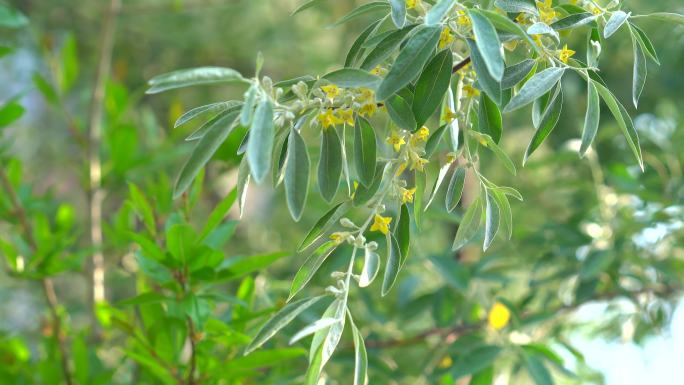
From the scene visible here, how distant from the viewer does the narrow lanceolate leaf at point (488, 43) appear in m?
0.38

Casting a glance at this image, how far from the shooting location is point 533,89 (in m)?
0.43

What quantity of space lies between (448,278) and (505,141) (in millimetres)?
672

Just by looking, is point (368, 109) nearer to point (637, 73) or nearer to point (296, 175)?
point (296, 175)

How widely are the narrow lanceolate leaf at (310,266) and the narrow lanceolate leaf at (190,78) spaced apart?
14 centimetres

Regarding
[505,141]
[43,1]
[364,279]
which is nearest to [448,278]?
[364,279]

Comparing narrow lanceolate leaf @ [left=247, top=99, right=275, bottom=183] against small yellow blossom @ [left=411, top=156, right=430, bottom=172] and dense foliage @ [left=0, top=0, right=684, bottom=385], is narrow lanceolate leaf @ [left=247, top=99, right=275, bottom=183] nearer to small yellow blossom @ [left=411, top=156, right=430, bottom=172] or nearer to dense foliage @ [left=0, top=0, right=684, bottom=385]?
dense foliage @ [left=0, top=0, right=684, bottom=385]

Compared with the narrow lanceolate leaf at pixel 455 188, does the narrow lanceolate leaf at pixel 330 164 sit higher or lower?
higher

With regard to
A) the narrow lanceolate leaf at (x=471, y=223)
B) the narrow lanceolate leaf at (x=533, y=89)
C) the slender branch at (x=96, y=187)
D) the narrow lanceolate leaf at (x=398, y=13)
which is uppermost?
the narrow lanceolate leaf at (x=398, y=13)

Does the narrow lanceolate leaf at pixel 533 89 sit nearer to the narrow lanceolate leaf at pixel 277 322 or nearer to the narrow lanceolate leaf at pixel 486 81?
the narrow lanceolate leaf at pixel 486 81

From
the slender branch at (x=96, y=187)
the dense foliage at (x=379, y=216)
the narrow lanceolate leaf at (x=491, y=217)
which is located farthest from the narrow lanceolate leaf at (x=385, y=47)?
the slender branch at (x=96, y=187)

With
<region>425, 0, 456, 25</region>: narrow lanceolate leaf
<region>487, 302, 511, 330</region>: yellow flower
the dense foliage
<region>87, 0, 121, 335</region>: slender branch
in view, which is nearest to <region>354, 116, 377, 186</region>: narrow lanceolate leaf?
the dense foliage

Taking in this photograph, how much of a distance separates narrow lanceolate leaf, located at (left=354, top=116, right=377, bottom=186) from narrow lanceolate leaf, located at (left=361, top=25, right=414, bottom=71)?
0.03 m

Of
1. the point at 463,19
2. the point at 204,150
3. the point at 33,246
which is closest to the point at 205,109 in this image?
the point at 204,150

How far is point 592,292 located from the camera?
987 mm
